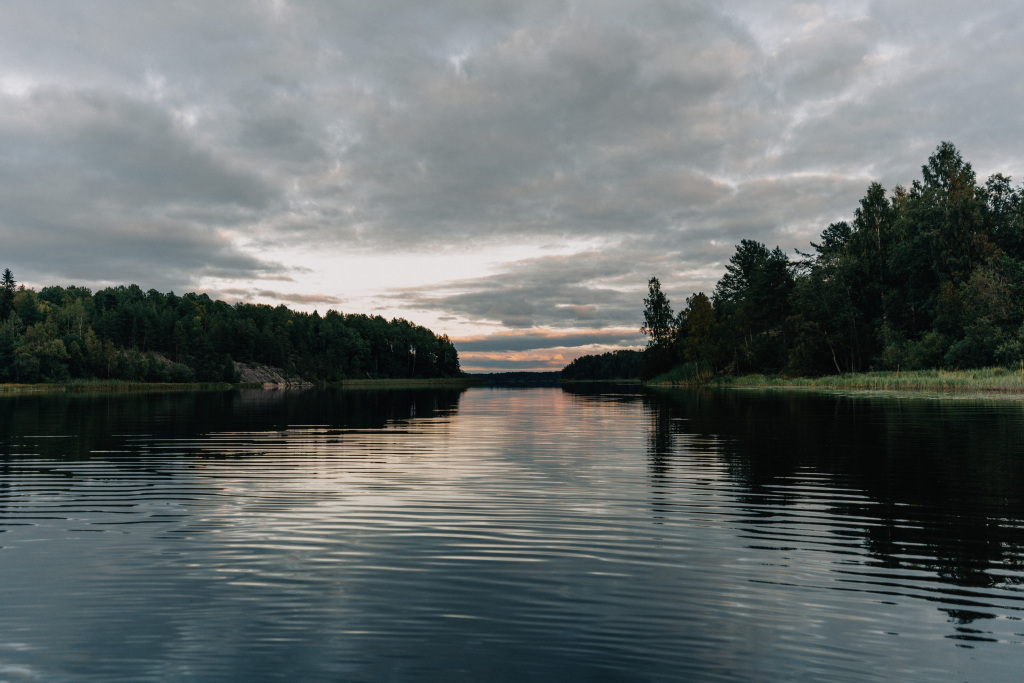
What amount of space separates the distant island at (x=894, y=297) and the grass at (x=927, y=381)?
2016mm

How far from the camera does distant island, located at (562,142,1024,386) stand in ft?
281

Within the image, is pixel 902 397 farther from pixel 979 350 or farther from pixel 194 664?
pixel 194 664

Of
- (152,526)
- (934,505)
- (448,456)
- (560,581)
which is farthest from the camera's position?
(448,456)

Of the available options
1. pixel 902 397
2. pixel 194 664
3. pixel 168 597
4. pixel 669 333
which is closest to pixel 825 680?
pixel 194 664

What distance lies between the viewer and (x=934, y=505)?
53.3 feet

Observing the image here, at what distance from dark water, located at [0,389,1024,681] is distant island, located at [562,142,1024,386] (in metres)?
75.1

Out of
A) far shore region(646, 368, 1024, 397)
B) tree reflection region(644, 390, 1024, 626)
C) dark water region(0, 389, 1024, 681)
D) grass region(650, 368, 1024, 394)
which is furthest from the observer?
grass region(650, 368, 1024, 394)

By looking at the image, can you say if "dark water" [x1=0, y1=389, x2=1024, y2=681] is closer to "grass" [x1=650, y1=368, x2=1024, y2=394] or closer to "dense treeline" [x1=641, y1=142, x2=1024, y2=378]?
"grass" [x1=650, y1=368, x2=1024, y2=394]

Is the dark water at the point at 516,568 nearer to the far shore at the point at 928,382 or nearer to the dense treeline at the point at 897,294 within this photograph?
the far shore at the point at 928,382

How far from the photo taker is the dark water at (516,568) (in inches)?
307

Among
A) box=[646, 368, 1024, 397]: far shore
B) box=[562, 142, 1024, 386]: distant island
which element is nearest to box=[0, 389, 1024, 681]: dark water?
box=[646, 368, 1024, 397]: far shore

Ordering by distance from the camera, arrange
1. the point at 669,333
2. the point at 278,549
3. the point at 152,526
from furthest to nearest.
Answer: the point at 669,333, the point at 152,526, the point at 278,549

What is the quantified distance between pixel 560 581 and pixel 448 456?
17434mm

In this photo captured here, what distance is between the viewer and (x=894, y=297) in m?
106
